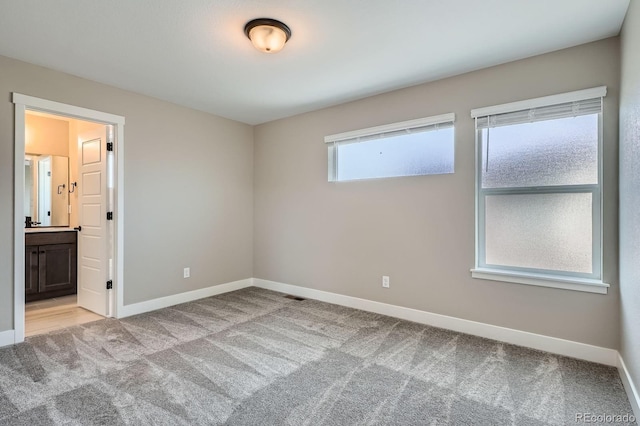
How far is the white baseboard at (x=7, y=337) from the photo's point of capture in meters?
2.73

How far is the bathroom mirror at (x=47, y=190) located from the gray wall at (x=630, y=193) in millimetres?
6246

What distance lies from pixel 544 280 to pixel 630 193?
95cm

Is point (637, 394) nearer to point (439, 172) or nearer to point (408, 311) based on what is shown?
point (408, 311)

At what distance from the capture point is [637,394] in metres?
1.83

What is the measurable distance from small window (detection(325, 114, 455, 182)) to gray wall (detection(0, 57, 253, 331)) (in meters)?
1.57

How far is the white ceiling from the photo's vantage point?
2090 millimetres

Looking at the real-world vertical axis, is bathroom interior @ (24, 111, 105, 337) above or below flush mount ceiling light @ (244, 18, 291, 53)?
below

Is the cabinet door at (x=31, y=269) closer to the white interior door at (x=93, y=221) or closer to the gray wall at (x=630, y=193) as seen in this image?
the white interior door at (x=93, y=221)

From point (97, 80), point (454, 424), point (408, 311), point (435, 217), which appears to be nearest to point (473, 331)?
point (408, 311)

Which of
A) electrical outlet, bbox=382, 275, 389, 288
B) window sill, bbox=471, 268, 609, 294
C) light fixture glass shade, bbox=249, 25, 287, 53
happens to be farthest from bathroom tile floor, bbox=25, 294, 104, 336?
window sill, bbox=471, 268, 609, 294

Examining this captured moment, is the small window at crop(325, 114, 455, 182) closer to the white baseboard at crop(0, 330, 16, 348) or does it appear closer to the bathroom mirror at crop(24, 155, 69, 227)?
the white baseboard at crop(0, 330, 16, 348)

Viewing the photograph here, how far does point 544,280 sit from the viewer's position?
2641mm

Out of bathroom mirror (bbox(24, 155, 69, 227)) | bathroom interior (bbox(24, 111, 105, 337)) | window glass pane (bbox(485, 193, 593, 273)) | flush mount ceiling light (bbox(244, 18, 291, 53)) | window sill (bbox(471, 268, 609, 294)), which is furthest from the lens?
bathroom mirror (bbox(24, 155, 69, 227))

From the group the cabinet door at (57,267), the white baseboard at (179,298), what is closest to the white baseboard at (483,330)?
the white baseboard at (179,298)
